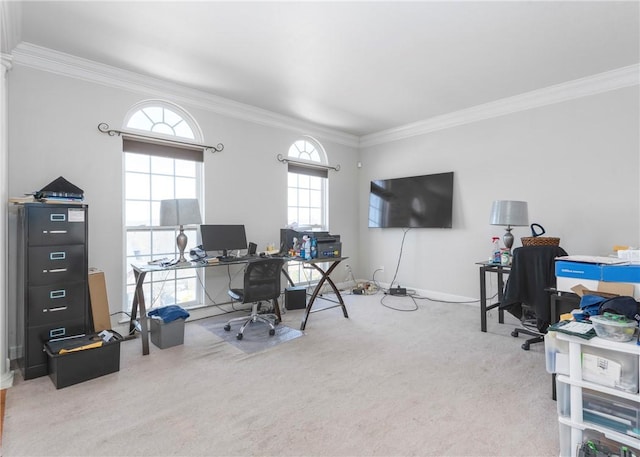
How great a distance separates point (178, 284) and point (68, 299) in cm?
134

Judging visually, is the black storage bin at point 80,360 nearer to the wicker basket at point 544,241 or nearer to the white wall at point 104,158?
the white wall at point 104,158

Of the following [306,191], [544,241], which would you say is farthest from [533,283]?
[306,191]

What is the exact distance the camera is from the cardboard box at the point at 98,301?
3.04m

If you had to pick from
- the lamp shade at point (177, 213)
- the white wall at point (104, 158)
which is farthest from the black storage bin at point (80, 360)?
the lamp shade at point (177, 213)

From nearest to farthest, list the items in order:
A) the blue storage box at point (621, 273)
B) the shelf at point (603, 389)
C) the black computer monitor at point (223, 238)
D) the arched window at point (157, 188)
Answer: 1. the shelf at point (603, 389)
2. the blue storage box at point (621, 273)
3. the arched window at point (157, 188)
4. the black computer monitor at point (223, 238)

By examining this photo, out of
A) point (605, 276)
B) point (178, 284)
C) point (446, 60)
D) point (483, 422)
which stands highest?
point (446, 60)

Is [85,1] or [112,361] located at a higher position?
[85,1]

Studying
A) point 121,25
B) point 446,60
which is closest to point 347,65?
point 446,60

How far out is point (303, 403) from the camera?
7.07ft

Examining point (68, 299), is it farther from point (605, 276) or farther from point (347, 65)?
point (605, 276)

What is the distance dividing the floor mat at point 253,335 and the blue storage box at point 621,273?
8.36ft

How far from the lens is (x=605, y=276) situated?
5.94ft

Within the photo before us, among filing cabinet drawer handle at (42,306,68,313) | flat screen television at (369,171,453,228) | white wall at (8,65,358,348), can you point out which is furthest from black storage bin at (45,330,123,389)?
flat screen television at (369,171,453,228)

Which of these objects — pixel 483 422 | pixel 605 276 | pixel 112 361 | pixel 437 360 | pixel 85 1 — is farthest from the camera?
pixel 437 360
